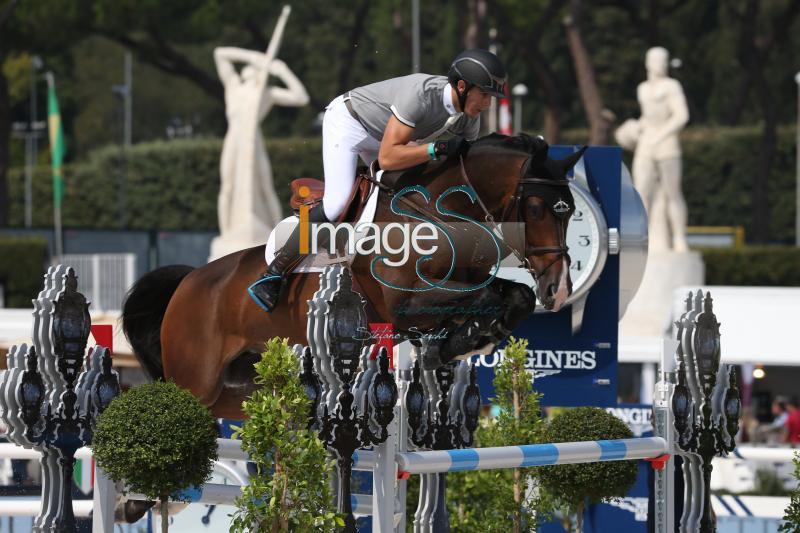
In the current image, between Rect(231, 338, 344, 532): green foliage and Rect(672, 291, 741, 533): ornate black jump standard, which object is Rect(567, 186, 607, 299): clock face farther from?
Rect(231, 338, 344, 532): green foliage

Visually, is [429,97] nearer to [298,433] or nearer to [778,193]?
[298,433]

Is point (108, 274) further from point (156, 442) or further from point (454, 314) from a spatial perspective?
point (156, 442)

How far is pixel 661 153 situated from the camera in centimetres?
1806

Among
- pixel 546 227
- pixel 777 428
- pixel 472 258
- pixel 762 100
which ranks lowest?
pixel 777 428

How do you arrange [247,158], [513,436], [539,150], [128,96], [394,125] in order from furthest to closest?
[128,96] → [247,158] → [513,436] → [539,150] → [394,125]

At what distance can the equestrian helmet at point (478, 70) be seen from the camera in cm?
480

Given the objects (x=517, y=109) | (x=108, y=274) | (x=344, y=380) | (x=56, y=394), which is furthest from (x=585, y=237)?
(x=517, y=109)

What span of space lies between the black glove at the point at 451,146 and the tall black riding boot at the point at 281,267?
A: 557 mm

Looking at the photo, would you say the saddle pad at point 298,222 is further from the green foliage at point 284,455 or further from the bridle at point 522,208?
the green foliage at point 284,455

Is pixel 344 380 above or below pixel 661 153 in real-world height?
below

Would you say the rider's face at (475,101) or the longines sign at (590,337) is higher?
the rider's face at (475,101)

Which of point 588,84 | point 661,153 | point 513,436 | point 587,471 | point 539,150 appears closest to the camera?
point 539,150

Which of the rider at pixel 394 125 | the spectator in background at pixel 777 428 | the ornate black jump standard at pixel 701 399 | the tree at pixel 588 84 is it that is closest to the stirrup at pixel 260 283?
the rider at pixel 394 125

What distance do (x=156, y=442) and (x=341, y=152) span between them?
4.67ft
